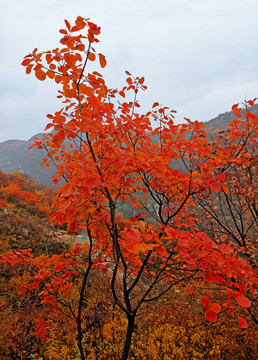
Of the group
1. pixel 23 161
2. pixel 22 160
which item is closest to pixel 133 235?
pixel 23 161

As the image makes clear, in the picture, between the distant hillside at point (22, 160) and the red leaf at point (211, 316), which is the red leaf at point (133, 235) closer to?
the red leaf at point (211, 316)

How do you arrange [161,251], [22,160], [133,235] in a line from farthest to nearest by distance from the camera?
[22,160] < [161,251] < [133,235]

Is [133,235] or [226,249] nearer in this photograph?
[133,235]

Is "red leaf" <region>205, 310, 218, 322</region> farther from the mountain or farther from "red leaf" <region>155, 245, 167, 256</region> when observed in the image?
the mountain

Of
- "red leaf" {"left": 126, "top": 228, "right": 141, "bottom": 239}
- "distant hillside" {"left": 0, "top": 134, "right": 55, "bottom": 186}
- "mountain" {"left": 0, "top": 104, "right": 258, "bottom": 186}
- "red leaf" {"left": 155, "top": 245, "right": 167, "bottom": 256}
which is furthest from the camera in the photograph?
"distant hillside" {"left": 0, "top": 134, "right": 55, "bottom": 186}

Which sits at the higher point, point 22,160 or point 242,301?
point 22,160

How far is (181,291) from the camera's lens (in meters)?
7.85

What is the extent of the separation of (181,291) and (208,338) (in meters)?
4.17

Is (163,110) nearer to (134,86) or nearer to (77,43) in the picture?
(134,86)

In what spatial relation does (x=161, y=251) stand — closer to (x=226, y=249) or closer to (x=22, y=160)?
(x=226, y=249)

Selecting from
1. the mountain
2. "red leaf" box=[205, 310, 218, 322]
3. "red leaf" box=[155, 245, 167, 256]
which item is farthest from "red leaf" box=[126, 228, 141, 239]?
the mountain

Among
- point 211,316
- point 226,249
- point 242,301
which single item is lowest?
point 211,316

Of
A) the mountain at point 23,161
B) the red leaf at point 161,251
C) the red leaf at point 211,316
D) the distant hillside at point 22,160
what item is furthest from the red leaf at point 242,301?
the distant hillside at point 22,160

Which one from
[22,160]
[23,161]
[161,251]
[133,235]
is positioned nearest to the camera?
[133,235]
